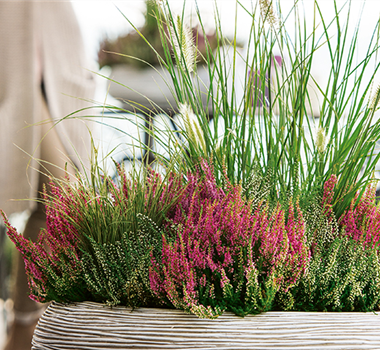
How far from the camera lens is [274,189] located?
24.4 inches

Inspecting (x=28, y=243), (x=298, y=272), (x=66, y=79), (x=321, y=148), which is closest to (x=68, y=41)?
(x=66, y=79)

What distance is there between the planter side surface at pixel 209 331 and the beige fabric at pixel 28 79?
631 mm

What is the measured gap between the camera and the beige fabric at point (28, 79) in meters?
0.98

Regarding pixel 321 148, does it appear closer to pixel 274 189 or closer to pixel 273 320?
pixel 274 189

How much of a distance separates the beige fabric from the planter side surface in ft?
2.07

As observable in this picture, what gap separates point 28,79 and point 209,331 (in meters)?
0.94

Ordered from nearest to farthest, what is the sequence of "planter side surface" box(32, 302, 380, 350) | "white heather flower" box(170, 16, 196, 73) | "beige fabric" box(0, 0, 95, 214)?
"planter side surface" box(32, 302, 380, 350), "white heather flower" box(170, 16, 196, 73), "beige fabric" box(0, 0, 95, 214)

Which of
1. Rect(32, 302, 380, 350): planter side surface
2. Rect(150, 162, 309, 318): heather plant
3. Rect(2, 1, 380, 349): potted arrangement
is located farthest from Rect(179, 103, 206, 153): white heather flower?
Rect(32, 302, 380, 350): planter side surface

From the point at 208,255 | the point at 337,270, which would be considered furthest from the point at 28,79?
the point at 337,270

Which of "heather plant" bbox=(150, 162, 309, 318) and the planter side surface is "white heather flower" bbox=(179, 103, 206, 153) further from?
the planter side surface

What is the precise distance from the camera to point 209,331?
40 cm

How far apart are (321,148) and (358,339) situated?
28cm

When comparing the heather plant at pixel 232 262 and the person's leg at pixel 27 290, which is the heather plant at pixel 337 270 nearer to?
the heather plant at pixel 232 262

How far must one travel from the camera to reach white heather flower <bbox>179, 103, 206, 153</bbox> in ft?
1.73
